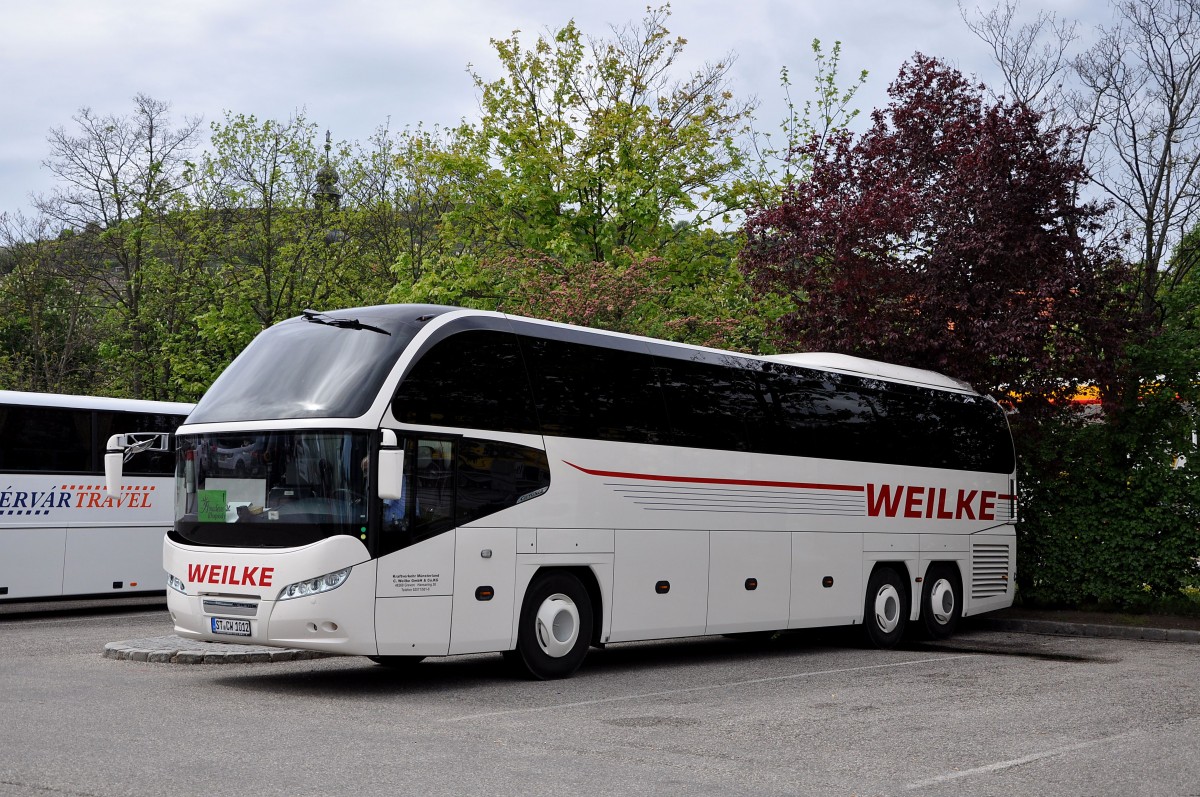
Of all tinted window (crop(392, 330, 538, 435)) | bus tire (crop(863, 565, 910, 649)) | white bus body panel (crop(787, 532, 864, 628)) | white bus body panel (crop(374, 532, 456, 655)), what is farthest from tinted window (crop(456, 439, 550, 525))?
bus tire (crop(863, 565, 910, 649))

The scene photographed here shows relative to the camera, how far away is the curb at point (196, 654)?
13.4 m

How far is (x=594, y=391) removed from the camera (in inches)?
517

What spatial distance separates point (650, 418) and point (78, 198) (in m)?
27.8

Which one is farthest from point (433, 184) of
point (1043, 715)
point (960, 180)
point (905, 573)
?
point (1043, 715)

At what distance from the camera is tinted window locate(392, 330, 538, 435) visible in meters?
11.4

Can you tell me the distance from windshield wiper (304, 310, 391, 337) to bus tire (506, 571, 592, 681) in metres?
2.82

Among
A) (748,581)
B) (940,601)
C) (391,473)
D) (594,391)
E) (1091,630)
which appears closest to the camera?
(391,473)

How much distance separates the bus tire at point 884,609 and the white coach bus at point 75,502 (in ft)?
33.1

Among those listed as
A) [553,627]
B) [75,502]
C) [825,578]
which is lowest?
[553,627]

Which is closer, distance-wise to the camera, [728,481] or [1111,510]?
[728,481]

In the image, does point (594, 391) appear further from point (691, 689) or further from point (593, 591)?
point (691, 689)

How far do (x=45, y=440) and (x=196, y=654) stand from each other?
6876 mm

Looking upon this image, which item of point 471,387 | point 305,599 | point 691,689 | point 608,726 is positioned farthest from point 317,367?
point 691,689

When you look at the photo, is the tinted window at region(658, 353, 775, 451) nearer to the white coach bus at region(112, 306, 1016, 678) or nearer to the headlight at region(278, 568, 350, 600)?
the white coach bus at region(112, 306, 1016, 678)
